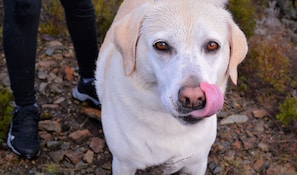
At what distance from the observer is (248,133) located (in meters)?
3.48

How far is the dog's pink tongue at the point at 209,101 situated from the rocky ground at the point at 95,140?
0.87 metres

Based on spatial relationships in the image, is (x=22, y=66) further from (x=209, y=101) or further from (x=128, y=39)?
(x=209, y=101)

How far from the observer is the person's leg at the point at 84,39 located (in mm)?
3102

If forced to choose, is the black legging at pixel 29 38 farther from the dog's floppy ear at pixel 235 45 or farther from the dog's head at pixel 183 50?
the dog's floppy ear at pixel 235 45

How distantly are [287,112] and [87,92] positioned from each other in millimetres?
1482

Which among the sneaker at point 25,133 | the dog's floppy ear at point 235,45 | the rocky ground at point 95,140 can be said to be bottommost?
the rocky ground at point 95,140

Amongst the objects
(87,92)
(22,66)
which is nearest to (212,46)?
(22,66)

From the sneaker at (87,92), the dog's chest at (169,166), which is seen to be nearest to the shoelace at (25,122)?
the sneaker at (87,92)

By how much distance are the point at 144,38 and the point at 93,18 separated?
3.26 feet

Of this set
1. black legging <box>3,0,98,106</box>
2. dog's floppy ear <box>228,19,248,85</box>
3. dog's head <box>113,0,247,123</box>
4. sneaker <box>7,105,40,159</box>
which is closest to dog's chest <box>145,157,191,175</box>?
dog's head <box>113,0,247,123</box>

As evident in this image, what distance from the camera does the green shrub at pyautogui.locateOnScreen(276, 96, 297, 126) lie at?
3375mm

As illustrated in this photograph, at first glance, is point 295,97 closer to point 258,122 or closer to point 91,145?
point 258,122

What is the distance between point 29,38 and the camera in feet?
9.27

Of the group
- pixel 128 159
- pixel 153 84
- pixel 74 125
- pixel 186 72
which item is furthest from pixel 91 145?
pixel 186 72
